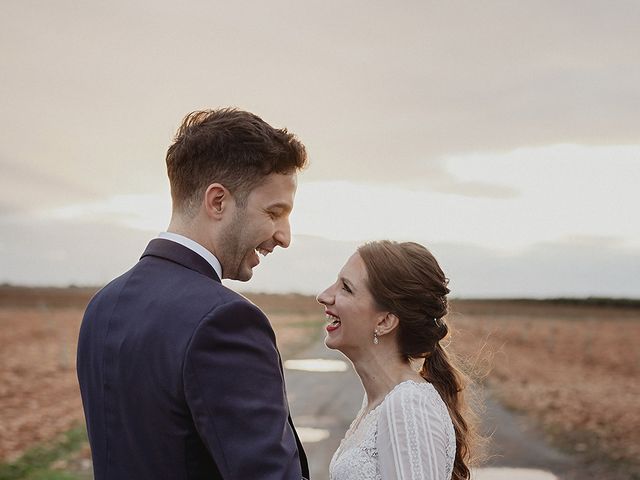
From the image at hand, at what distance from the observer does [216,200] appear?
2.41 m

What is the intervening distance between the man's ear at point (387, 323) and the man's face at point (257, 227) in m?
1.37

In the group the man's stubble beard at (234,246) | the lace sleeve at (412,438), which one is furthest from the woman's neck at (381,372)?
the man's stubble beard at (234,246)

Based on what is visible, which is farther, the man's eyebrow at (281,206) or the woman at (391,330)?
the woman at (391,330)

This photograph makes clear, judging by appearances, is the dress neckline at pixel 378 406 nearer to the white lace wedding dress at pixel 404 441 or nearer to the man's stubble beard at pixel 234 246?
the white lace wedding dress at pixel 404 441

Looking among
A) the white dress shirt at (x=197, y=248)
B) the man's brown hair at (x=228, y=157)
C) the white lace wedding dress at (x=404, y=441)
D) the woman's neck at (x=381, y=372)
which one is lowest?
the white lace wedding dress at (x=404, y=441)

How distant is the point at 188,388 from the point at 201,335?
0.14 metres

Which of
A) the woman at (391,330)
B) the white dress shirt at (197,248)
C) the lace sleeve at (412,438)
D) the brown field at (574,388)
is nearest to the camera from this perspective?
the white dress shirt at (197,248)

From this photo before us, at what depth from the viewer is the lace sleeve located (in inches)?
129

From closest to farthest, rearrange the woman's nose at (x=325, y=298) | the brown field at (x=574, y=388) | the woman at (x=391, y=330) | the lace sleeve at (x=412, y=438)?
the lace sleeve at (x=412, y=438), the woman at (x=391, y=330), the woman's nose at (x=325, y=298), the brown field at (x=574, y=388)

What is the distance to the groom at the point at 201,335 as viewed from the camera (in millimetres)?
2082

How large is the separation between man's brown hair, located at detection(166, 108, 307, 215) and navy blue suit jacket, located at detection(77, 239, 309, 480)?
0.27 metres

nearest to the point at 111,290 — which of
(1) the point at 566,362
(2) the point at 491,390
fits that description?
(2) the point at 491,390

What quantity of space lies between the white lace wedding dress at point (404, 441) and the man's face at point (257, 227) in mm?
1181

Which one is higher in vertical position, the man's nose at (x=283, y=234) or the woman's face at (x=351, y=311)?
the man's nose at (x=283, y=234)
